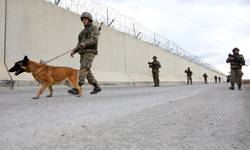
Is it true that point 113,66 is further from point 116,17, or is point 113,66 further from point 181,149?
point 181,149

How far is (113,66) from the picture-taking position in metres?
9.49

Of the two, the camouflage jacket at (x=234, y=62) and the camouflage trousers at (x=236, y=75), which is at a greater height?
the camouflage jacket at (x=234, y=62)

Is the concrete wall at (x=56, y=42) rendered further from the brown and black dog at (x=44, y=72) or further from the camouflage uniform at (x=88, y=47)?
the camouflage uniform at (x=88, y=47)

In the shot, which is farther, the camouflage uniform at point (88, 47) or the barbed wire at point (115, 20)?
the barbed wire at point (115, 20)

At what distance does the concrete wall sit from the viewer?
5.44 meters

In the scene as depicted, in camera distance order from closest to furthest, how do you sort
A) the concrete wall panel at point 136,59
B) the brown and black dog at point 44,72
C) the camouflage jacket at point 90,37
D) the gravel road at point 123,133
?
the gravel road at point 123,133
the brown and black dog at point 44,72
the camouflage jacket at point 90,37
the concrete wall panel at point 136,59

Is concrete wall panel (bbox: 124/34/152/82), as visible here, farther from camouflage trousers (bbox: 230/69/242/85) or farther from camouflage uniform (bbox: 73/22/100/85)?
camouflage uniform (bbox: 73/22/100/85)

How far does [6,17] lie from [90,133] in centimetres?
586

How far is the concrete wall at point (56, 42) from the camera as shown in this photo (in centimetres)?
544

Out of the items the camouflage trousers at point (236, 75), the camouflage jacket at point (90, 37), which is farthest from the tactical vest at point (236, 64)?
the camouflage jacket at point (90, 37)

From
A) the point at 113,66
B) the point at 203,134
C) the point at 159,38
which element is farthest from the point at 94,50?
the point at 159,38

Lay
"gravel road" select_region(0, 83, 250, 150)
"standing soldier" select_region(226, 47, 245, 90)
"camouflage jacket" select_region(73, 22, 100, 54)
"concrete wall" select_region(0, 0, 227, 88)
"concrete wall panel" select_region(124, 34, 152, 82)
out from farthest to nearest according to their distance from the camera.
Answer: "concrete wall panel" select_region(124, 34, 152, 82), "standing soldier" select_region(226, 47, 245, 90), "concrete wall" select_region(0, 0, 227, 88), "camouflage jacket" select_region(73, 22, 100, 54), "gravel road" select_region(0, 83, 250, 150)

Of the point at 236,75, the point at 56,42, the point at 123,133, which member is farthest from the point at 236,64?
the point at 56,42

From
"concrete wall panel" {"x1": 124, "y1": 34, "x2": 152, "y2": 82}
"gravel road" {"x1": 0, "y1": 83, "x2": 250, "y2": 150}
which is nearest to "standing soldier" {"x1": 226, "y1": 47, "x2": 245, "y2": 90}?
"concrete wall panel" {"x1": 124, "y1": 34, "x2": 152, "y2": 82}
